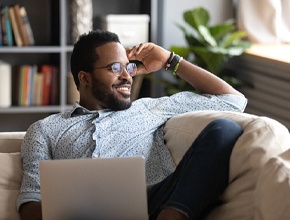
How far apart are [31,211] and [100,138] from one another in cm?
39

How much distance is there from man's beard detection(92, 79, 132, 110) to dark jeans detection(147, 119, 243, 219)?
0.47 metres

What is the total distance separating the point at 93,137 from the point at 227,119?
20.1 inches

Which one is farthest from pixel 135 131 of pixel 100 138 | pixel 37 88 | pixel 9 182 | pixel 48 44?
pixel 48 44

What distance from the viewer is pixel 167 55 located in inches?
114

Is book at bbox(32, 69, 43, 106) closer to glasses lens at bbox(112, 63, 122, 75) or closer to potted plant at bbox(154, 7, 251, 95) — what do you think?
potted plant at bbox(154, 7, 251, 95)

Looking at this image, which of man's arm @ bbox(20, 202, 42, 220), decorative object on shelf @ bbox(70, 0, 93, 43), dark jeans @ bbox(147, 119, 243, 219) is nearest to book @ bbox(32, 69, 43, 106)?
decorative object on shelf @ bbox(70, 0, 93, 43)

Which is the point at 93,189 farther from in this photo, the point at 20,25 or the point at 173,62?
the point at 20,25

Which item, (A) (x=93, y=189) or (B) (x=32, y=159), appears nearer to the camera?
(A) (x=93, y=189)

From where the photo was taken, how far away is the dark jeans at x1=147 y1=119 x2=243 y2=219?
7.12 feet

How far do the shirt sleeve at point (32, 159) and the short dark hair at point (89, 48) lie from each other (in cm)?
33

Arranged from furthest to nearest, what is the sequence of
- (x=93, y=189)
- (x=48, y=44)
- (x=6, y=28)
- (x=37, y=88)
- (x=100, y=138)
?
(x=48, y=44) → (x=37, y=88) → (x=6, y=28) → (x=100, y=138) → (x=93, y=189)

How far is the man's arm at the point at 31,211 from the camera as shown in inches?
90.8

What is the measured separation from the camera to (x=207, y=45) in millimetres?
4578

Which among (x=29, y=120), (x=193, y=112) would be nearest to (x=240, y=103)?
(x=193, y=112)
